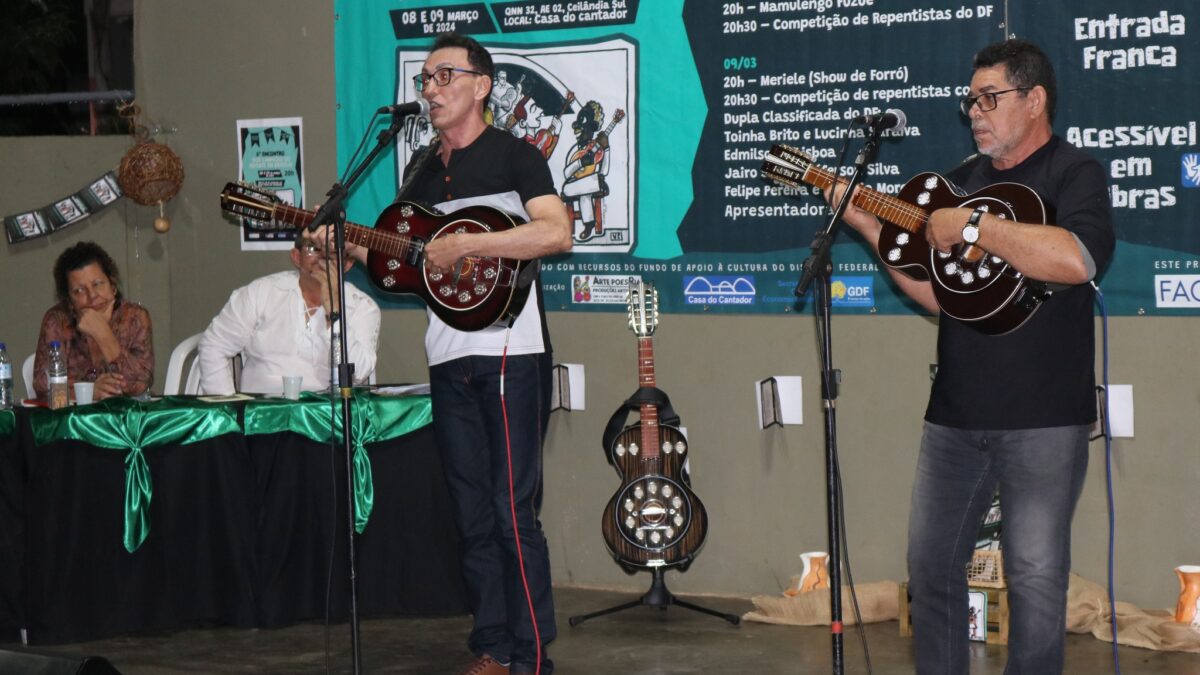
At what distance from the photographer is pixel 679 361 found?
5.34 metres

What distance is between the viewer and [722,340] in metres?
5.26

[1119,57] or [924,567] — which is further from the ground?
[1119,57]

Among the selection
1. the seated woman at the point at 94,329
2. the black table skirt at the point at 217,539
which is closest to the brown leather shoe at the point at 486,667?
the black table skirt at the point at 217,539

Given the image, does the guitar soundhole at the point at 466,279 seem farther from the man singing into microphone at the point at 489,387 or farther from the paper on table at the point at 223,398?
the paper on table at the point at 223,398

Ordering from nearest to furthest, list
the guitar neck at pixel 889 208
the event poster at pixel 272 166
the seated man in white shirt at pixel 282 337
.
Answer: the guitar neck at pixel 889 208, the seated man in white shirt at pixel 282 337, the event poster at pixel 272 166

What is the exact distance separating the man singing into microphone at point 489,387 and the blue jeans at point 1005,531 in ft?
3.74

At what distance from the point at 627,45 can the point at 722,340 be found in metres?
1.17

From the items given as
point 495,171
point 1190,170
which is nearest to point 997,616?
point 1190,170

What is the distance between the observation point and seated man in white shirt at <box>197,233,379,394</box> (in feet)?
16.8

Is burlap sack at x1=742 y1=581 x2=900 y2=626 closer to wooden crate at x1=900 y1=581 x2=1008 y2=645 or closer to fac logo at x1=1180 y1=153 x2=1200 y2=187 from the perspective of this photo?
wooden crate at x1=900 y1=581 x2=1008 y2=645

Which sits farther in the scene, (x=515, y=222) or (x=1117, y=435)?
(x=1117, y=435)

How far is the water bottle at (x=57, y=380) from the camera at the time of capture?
4.63 metres

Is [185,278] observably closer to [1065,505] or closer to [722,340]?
[722,340]

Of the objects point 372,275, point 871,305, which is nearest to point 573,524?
point 871,305
